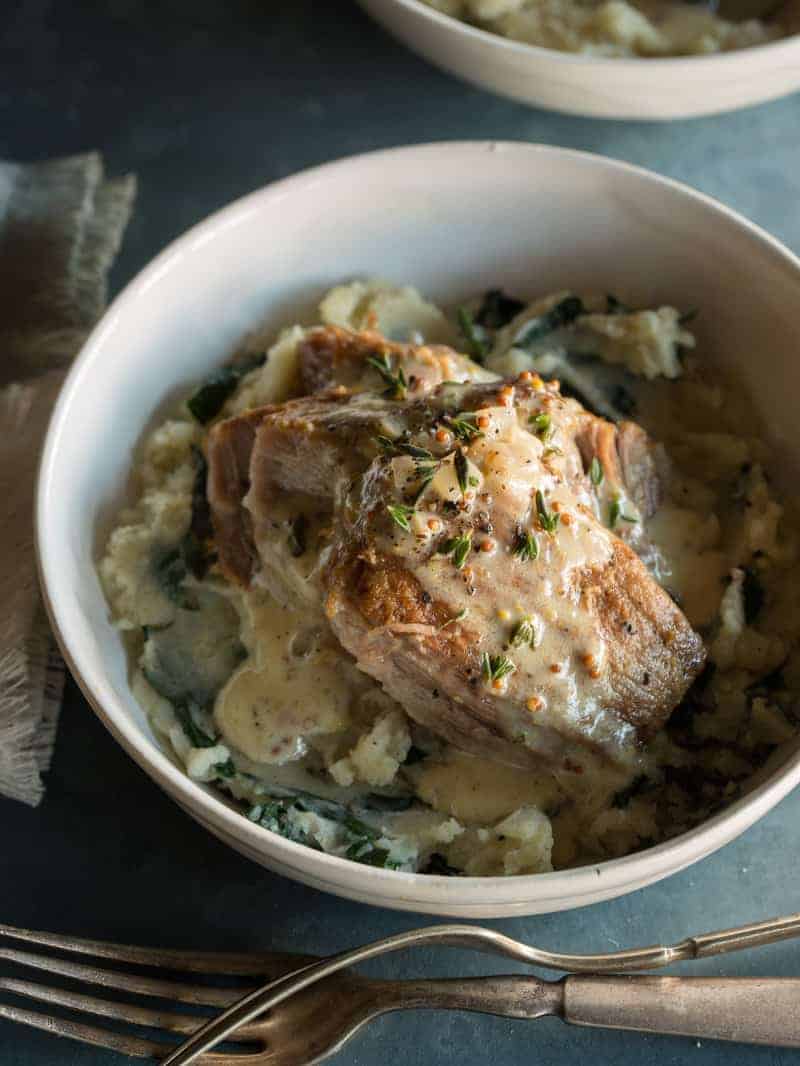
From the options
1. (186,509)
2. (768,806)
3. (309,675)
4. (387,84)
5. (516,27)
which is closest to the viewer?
(768,806)

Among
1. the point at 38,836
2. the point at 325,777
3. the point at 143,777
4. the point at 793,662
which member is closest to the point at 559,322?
the point at 793,662

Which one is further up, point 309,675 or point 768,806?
point 768,806

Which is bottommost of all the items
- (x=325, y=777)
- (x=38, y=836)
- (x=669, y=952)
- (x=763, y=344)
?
(x=38, y=836)

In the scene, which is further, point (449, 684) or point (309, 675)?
point (309, 675)

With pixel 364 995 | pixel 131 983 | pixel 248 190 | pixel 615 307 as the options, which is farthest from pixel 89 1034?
pixel 248 190

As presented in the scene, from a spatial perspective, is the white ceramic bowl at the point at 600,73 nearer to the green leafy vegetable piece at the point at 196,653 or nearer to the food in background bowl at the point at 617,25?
the food in background bowl at the point at 617,25

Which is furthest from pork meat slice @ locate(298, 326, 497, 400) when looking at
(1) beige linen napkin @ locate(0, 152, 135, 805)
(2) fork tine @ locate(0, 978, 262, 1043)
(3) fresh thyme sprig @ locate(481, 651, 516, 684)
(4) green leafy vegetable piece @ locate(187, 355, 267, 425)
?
(2) fork tine @ locate(0, 978, 262, 1043)

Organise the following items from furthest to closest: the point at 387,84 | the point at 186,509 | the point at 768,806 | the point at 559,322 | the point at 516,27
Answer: the point at 387,84 < the point at 516,27 < the point at 559,322 < the point at 186,509 < the point at 768,806

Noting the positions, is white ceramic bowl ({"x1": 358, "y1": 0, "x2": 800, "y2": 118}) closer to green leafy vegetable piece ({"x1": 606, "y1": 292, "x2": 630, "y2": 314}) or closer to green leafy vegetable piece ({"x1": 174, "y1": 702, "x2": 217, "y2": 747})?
green leafy vegetable piece ({"x1": 606, "y1": 292, "x2": 630, "y2": 314})

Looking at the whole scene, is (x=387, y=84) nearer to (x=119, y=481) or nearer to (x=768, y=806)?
(x=119, y=481)
